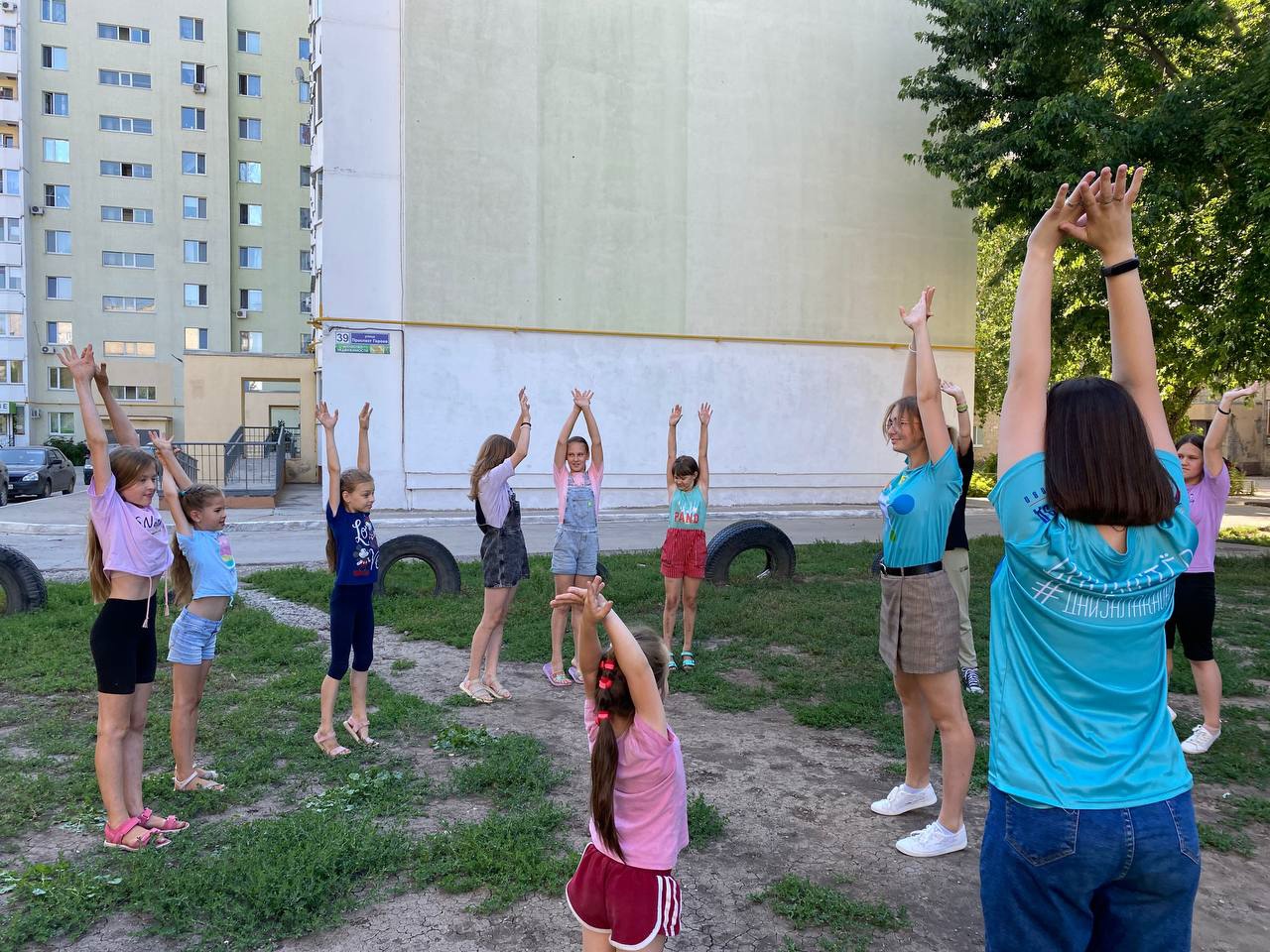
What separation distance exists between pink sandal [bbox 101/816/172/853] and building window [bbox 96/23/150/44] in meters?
52.0

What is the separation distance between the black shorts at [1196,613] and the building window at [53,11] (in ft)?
182

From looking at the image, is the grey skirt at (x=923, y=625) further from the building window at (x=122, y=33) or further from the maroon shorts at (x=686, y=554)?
the building window at (x=122, y=33)

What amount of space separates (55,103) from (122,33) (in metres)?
5.01

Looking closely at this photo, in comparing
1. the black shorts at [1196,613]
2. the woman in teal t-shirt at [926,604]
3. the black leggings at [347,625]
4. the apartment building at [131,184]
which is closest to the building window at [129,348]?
the apartment building at [131,184]

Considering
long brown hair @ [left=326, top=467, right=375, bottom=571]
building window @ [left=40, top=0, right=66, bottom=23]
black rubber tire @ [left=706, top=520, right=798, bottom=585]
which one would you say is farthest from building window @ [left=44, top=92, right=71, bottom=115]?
long brown hair @ [left=326, top=467, right=375, bottom=571]

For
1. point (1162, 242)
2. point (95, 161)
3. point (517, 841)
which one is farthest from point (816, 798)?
point (95, 161)

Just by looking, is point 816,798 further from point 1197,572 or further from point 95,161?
point 95,161

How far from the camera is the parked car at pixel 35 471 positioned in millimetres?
24359

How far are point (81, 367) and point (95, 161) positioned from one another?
1951 inches

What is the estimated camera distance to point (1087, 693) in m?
1.77

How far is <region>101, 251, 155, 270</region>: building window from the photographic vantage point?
43875 mm

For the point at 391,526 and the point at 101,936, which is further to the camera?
the point at 391,526

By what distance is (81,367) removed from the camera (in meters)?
Answer: 3.88

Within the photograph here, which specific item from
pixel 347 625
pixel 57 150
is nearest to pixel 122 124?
pixel 57 150
